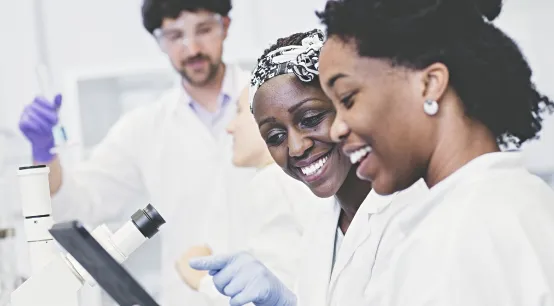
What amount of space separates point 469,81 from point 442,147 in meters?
0.07

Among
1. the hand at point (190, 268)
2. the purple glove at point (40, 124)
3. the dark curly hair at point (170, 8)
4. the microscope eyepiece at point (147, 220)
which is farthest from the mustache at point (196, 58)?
the microscope eyepiece at point (147, 220)

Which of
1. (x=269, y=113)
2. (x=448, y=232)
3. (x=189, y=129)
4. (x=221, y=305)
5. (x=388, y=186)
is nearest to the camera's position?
(x=448, y=232)

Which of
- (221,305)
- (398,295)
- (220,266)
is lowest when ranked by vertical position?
(221,305)

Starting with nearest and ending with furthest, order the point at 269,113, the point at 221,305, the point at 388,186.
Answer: the point at 388,186
the point at 269,113
the point at 221,305

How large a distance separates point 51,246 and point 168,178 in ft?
3.94

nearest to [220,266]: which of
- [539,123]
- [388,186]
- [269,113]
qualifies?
[269,113]

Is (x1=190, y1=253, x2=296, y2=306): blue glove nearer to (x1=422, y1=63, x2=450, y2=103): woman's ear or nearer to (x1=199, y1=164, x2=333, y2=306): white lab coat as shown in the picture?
(x1=199, y1=164, x2=333, y2=306): white lab coat

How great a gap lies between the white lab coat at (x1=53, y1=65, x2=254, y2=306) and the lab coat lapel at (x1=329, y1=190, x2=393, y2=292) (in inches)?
36.3

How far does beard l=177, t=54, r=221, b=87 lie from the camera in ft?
7.06

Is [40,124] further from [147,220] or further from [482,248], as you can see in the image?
[482,248]

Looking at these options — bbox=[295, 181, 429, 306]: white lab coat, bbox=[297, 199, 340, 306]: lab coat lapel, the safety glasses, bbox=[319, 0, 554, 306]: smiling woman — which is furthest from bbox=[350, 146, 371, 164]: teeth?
the safety glasses

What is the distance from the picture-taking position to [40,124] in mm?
1959

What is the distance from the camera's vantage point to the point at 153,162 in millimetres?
2230

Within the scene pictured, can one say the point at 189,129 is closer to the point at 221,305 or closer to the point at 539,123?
the point at 221,305
